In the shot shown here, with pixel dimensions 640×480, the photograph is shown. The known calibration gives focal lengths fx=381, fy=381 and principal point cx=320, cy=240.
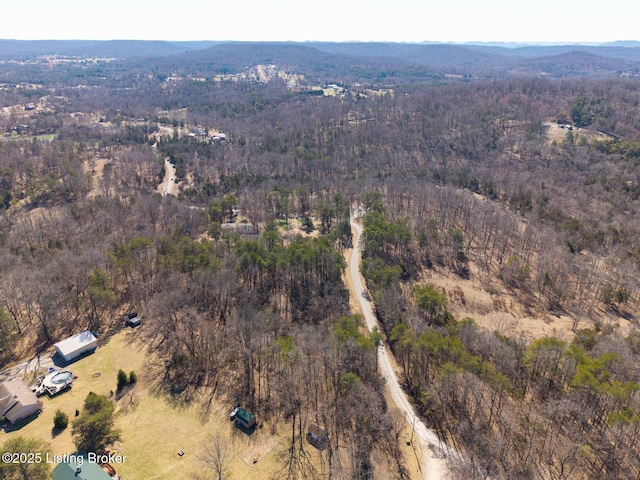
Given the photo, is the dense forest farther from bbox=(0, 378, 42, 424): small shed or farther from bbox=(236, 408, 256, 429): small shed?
bbox=(0, 378, 42, 424): small shed

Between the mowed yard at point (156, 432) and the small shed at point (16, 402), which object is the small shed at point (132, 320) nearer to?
the mowed yard at point (156, 432)

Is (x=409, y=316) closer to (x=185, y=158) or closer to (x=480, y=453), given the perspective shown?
(x=480, y=453)

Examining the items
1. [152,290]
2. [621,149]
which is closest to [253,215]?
[152,290]

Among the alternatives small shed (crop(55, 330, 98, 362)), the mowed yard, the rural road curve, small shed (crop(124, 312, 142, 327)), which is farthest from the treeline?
small shed (crop(55, 330, 98, 362))

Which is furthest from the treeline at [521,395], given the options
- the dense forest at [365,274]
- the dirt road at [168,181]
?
the dirt road at [168,181]

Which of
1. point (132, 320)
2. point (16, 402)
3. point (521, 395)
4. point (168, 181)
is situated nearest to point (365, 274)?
point (521, 395)

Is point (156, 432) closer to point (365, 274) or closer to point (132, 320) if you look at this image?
point (132, 320)
